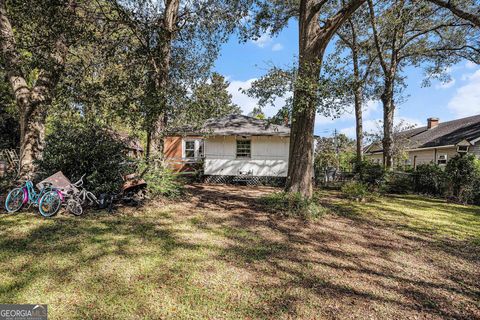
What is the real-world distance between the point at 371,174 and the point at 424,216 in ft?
17.5

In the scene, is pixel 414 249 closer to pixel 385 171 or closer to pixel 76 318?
pixel 76 318

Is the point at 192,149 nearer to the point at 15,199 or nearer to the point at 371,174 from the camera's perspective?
the point at 371,174

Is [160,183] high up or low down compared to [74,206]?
up

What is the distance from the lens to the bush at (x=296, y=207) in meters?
7.08

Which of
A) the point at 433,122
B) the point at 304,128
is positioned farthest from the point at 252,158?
the point at 433,122

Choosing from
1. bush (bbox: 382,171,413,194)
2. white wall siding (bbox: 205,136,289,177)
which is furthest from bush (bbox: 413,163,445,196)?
white wall siding (bbox: 205,136,289,177)

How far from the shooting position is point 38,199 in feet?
21.5

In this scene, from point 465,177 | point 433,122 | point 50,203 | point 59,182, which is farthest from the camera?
point 433,122

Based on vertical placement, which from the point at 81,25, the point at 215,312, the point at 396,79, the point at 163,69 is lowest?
the point at 215,312

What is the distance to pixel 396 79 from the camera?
51.5ft

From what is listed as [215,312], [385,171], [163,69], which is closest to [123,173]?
[163,69]

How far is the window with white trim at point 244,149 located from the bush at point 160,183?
6.47 m

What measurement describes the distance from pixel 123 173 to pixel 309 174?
18.4 ft

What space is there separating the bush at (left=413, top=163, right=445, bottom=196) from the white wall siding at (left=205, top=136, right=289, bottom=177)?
23.9ft
